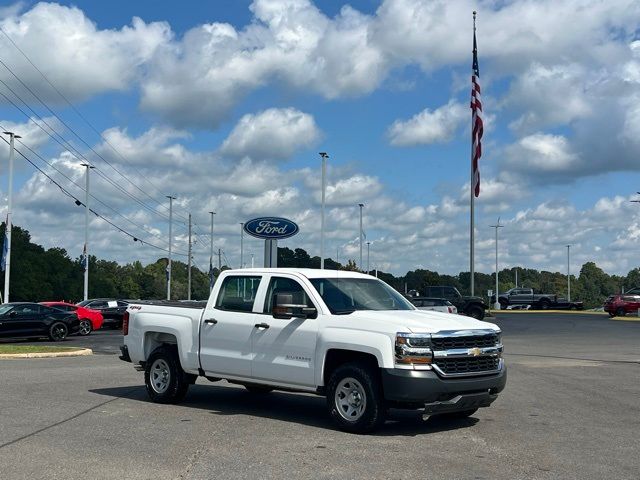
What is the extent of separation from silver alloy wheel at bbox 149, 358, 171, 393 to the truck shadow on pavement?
306mm

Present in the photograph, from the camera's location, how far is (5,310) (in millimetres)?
29359

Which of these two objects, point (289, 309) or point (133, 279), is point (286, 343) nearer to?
point (289, 309)

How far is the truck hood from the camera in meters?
9.64

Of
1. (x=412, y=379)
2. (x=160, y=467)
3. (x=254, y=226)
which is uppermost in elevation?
(x=254, y=226)

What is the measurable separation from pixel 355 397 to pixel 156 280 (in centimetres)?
16418

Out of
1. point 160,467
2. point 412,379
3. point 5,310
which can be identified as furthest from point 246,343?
point 5,310

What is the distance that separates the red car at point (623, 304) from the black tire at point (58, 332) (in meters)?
34.1

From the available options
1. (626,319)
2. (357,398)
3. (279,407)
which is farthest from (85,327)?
(626,319)

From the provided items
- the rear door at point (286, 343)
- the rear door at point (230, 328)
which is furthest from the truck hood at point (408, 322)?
the rear door at point (230, 328)

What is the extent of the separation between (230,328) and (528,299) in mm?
59124

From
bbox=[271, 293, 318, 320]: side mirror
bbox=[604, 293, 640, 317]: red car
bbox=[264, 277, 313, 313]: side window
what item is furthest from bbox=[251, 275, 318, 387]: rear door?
bbox=[604, 293, 640, 317]: red car

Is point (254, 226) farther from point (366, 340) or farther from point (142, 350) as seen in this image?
point (366, 340)

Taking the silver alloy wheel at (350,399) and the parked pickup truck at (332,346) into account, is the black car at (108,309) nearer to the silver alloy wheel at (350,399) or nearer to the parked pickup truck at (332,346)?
the parked pickup truck at (332,346)

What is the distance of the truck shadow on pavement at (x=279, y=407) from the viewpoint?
1042 cm
